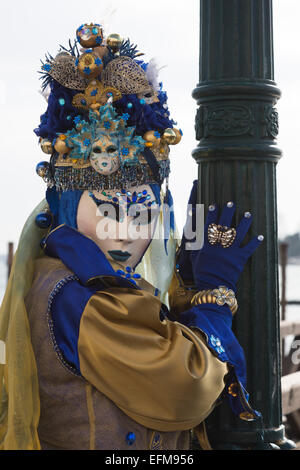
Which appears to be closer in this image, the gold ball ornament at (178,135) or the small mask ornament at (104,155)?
the small mask ornament at (104,155)

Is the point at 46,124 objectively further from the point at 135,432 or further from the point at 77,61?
the point at 135,432

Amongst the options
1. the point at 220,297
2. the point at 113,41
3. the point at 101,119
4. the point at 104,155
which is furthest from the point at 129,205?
the point at 113,41

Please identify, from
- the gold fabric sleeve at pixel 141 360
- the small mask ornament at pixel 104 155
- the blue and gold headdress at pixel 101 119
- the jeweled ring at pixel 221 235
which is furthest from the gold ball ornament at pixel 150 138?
the gold fabric sleeve at pixel 141 360

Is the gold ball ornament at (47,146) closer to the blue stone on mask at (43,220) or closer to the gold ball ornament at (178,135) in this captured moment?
the blue stone on mask at (43,220)

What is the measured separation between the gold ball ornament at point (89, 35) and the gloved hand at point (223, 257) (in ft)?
2.24

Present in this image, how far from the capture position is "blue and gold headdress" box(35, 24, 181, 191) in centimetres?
234

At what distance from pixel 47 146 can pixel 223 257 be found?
0.70 meters

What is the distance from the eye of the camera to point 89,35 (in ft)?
7.66

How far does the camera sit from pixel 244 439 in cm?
256

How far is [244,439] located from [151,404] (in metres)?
0.51

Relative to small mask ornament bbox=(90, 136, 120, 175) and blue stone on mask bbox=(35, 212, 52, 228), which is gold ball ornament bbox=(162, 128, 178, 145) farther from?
blue stone on mask bbox=(35, 212, 52, 228)

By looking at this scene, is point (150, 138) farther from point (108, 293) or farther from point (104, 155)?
point (108, 293)

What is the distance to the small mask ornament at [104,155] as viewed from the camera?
233 cm
